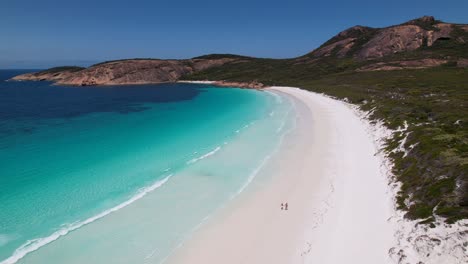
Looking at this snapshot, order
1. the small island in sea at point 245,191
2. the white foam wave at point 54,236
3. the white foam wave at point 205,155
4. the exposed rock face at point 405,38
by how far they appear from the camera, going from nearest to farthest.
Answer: the small island in sea at point 245,191
the white foam wave at point 54,236
the white foam wave at point 205,155
the exposed rock face at point 405,38

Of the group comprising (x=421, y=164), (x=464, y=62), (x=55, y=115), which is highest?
(x=464, y=62)

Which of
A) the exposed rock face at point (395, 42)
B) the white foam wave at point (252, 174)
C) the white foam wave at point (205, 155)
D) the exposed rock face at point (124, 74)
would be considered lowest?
the white foam wave at point (205, 155)

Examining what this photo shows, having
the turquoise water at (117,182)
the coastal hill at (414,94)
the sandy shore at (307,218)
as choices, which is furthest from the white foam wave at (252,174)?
the coastal hill at (414,94)

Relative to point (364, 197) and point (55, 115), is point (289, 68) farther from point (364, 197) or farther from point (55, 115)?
point (364, 197)

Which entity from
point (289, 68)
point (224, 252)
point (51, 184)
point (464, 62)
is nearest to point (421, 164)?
point (224, 252)

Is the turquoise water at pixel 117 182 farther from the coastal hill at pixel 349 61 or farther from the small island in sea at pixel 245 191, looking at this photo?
the coastal hill at pixel 349 61

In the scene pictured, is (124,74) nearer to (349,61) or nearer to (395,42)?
(349,61)

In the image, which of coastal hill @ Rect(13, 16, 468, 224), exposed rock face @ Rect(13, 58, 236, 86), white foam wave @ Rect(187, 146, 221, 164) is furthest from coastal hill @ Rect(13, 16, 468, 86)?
white foam wave @ Rect(187, 146, 221, 164)
